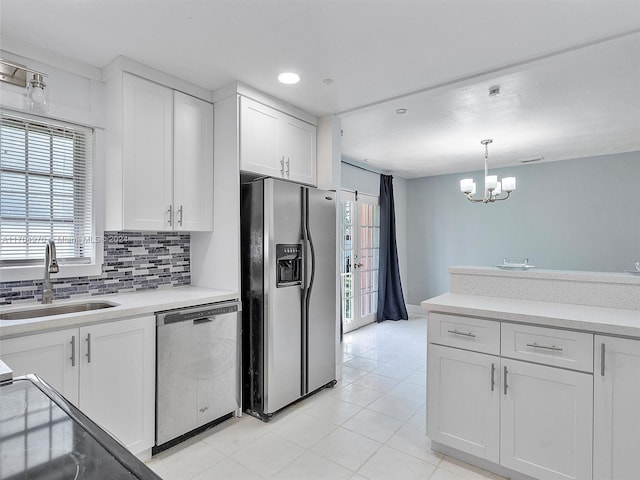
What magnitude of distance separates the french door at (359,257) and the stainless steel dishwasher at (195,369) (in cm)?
260

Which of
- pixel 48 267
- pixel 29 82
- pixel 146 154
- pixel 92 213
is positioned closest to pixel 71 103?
pixel 146 154

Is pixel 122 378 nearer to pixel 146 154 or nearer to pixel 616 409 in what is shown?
pixel 146 154

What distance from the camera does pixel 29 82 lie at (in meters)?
1.12

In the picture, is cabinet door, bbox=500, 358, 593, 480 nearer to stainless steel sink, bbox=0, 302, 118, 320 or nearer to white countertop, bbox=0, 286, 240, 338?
white countertop, bbox=0, 286, 240, 338

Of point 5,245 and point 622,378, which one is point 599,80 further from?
point 5,245

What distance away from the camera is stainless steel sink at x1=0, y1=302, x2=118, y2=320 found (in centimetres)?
198

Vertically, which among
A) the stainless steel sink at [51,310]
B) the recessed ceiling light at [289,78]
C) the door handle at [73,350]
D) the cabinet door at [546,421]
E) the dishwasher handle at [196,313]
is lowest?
the cabinet door at [546,421]

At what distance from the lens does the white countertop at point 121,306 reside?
1684 millimetres

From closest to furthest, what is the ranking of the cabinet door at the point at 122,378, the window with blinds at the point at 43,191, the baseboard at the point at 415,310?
the cabinet door at the point at 122,378 → the window with blinds at the point at 43,191 → the baseboard at the point at 415,310

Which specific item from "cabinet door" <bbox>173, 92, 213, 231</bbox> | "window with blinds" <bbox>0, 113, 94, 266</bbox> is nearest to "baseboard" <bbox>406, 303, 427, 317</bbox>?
"cabinet door" <bbox>173, 92, 213, 231</bbox>

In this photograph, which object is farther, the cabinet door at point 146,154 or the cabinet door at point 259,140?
the cabinet door at point 259,140

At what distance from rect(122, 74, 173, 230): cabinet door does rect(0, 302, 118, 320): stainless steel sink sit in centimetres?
53

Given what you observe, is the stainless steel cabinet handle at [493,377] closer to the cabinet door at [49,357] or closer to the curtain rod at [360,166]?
the cabinet door at [49,357]

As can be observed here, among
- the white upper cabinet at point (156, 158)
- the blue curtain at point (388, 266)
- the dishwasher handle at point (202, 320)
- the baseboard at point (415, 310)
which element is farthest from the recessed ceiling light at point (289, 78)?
the baseboard at point (415, 310)
